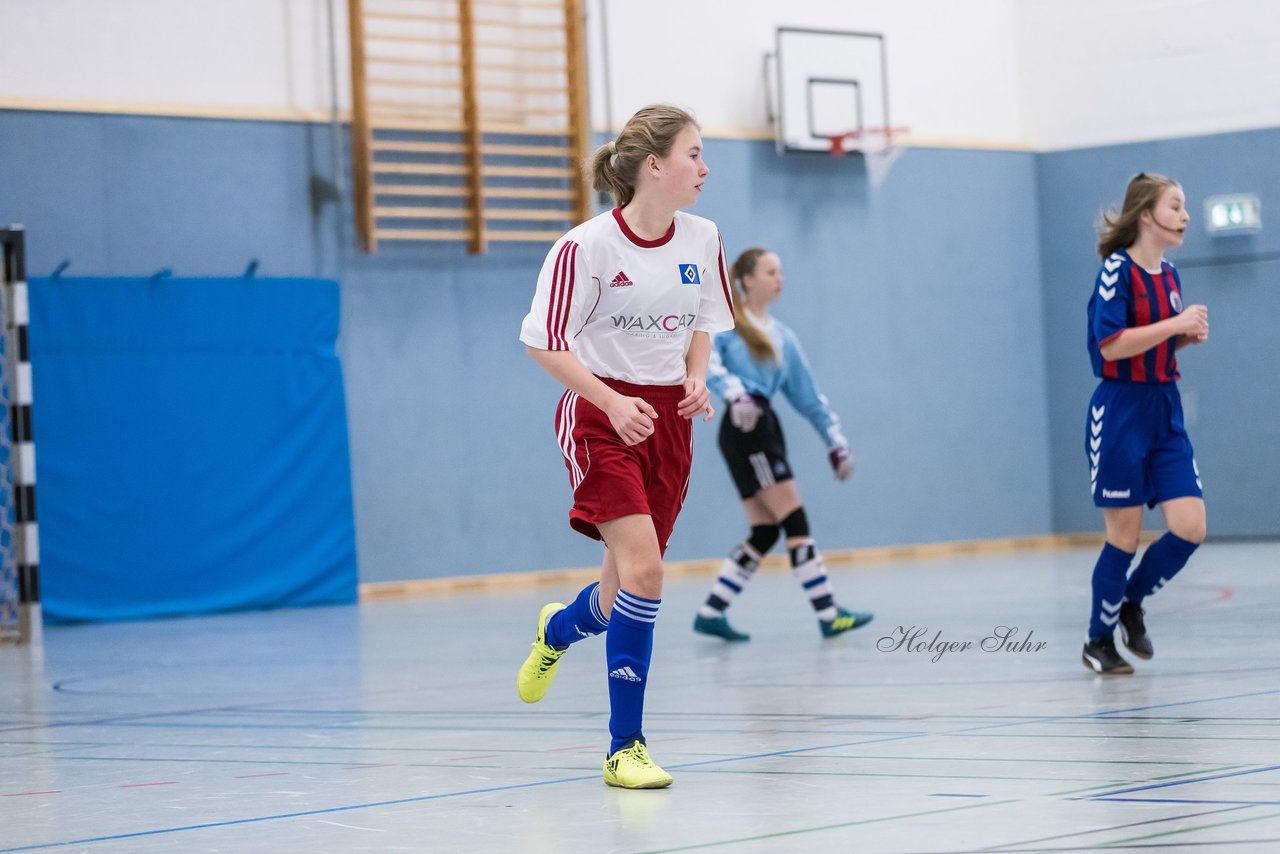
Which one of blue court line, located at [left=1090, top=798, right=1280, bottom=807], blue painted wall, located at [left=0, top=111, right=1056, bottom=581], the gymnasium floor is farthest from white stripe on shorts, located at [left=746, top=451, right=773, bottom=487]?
blue painted wall, located at [left=0, top=111, right=1056, bottom=581]

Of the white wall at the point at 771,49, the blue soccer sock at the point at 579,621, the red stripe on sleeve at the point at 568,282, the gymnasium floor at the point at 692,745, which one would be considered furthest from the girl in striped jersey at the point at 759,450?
the white wall at the point at 771,49

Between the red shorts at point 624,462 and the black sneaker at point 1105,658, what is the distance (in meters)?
1.97

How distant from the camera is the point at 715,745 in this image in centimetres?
442

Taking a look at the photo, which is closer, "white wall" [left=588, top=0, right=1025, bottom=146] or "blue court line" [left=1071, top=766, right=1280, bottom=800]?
"blue court line" [left=1071, top=766, right=1280, bottom=800]

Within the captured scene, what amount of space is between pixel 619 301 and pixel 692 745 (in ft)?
3.85

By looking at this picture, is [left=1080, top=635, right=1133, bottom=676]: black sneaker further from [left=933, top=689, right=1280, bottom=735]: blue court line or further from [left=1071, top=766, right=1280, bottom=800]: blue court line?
[left=1071, top=766, right=1280, bottom=800]: blue court line

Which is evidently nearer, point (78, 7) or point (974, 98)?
point (78, 7)

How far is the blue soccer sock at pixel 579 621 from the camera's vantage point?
14.1ft

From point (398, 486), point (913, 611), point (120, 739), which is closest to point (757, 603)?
point (913, 611)

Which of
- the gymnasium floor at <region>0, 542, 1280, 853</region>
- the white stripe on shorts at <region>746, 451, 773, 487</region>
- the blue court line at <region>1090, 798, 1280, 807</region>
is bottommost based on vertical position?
the gymnasium floor at <region>0, 542, 1280, 853</region>

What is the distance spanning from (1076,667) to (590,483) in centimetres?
249

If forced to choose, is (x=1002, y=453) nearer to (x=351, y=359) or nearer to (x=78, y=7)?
(x=351, y=359)

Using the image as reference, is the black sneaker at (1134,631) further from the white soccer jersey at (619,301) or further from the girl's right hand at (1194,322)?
the white soccer jersey at (619,301)

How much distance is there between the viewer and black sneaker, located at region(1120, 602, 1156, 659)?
5.59 m
